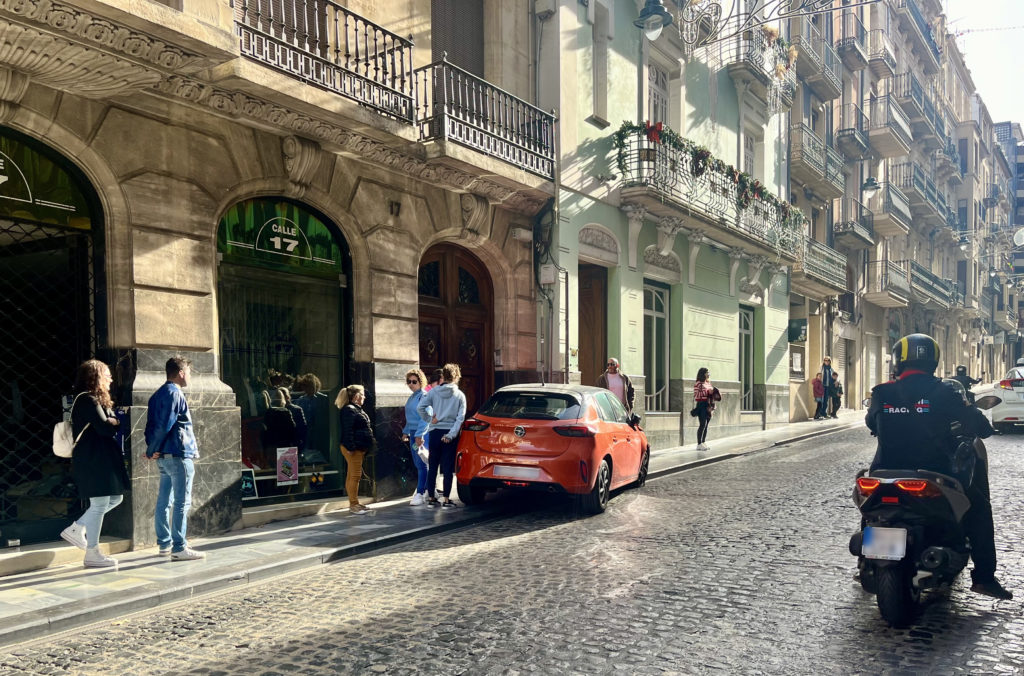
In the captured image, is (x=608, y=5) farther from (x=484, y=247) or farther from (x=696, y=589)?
(x=696, y=589)

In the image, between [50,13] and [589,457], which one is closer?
[50,13]

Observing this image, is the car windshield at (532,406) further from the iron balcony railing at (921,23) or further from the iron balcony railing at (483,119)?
the iron balcony railing at (921,23)

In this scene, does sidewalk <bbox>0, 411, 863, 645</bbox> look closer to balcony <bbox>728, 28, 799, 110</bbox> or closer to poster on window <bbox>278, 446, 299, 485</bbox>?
poster on window <bbox>278, 446, 299, 485</bbox>

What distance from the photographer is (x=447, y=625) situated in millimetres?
5184

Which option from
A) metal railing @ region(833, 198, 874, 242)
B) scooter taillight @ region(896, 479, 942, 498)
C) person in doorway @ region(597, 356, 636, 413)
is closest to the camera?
scooter taillight @ region(896, 479, 942, 498)

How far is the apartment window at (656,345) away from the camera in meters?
18.2

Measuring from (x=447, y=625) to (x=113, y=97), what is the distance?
19.6 ft

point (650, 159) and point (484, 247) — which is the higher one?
point (650, 159)

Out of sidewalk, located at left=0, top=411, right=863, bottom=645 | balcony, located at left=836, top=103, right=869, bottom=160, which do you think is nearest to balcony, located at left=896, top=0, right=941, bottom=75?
balcony, located at left=836, top=103, right=869, bottom=160

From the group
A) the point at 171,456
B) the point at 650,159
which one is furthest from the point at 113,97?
the point at 650,159

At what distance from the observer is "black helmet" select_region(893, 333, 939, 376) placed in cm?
542

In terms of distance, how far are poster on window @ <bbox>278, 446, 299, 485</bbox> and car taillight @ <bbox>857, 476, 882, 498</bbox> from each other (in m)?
6.75

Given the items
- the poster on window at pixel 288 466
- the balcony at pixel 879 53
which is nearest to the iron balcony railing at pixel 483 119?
the poster on window at pixel 288 466

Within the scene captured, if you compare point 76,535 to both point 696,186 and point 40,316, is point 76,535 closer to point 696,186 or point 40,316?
point 40,316
